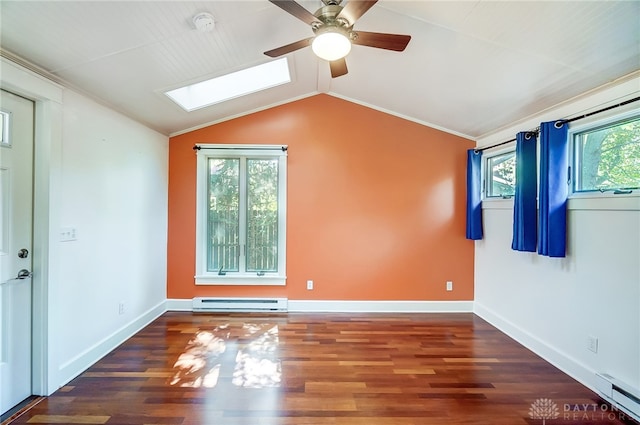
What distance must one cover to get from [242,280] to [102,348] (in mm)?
1588

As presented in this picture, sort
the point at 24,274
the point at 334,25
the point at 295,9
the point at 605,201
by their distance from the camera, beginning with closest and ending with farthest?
the point at 295,9 < the point at 334,25 < the point at 24,274 < the point at 605,201

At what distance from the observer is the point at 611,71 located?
2062 mm

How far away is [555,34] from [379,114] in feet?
7.02

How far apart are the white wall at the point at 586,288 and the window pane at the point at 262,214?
9.27 feet

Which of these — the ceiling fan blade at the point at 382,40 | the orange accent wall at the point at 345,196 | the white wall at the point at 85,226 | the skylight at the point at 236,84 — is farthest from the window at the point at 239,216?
the ceiling fan blade at the point at 382,40

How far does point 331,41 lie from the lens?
1731 mm

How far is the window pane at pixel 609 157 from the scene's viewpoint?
6.87 feet

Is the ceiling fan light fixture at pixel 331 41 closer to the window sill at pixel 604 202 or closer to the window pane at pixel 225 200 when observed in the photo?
the window sill at pixel 604 202

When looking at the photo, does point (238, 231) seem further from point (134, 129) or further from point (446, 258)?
point (446, 258)

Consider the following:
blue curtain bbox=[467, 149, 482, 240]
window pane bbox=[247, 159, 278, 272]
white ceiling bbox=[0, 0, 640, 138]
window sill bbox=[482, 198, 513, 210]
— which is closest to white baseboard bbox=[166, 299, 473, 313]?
window pane bbox=[247, 159, 278, 272]

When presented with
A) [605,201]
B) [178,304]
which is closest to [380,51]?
[605,201]

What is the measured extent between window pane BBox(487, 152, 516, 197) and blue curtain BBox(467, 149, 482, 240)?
0.13m

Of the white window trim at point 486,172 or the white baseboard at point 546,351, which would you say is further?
the white window trim at point 486,172

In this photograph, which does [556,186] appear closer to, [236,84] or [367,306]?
[367,306]
